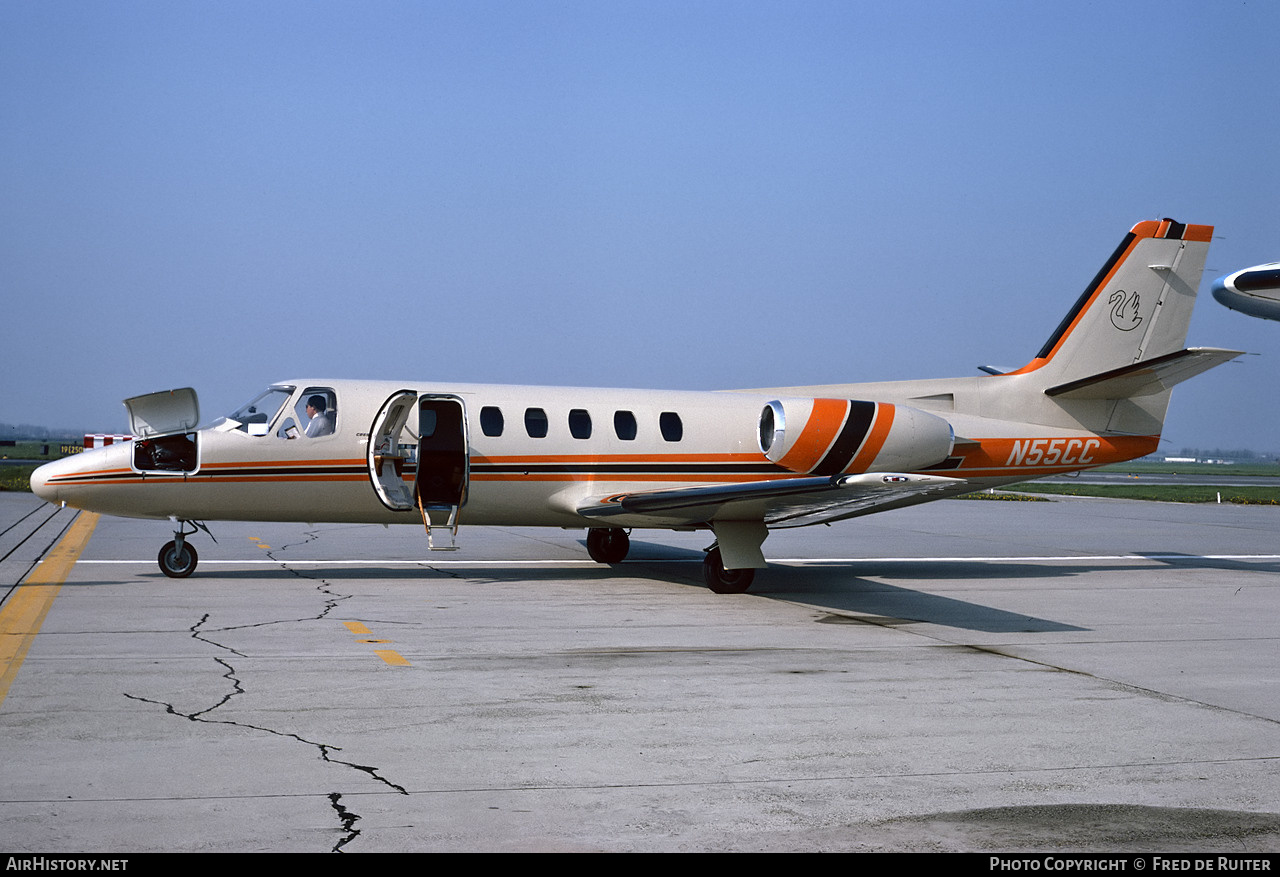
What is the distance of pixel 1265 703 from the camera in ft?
27.6

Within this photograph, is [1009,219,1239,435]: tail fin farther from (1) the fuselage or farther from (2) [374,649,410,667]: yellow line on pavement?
(2) [374,649,410,667]: yellow line on pavement

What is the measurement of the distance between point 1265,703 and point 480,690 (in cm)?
578

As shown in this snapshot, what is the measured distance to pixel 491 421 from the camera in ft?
51.4

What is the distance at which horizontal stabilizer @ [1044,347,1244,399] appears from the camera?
17.1 metres

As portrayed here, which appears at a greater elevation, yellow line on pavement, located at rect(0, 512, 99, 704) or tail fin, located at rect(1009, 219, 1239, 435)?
tail fin, located at rect(1009, 219, 1239, 435)

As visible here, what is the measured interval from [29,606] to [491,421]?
6028 mm

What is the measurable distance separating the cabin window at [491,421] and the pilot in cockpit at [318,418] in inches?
79.3

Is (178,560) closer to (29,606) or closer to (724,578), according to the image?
(29,606)

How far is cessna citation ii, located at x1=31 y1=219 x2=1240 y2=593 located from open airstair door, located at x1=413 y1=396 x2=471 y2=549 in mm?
23

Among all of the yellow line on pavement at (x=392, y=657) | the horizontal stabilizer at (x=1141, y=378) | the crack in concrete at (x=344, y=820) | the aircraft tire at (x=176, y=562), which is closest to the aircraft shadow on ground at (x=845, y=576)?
the aircraft tire at (x=176, y=562)

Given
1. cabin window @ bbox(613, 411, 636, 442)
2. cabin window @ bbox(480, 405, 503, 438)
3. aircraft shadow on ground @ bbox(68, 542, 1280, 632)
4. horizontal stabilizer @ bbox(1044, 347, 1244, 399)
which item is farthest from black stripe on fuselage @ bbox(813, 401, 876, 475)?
cabin window @ bbox(480, 405, 503, 438)

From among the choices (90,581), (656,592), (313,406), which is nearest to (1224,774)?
(656,592)

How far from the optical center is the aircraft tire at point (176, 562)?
15.1 meters

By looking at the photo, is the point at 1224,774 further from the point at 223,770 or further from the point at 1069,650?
the point at 223,770
